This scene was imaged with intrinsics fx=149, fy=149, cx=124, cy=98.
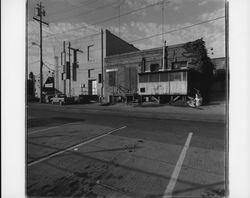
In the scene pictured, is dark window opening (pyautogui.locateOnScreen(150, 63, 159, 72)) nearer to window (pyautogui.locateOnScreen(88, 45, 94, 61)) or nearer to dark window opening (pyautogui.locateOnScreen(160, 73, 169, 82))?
dark window opening (pyautogui.locateOnScreen(160, 73, 169, 82))

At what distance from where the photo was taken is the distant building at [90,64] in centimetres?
1758

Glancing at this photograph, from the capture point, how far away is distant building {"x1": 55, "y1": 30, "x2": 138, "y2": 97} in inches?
692

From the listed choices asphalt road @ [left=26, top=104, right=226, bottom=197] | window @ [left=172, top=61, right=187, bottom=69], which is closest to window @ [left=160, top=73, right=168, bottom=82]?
window @ [left=172, top=61, right=187, bottom=69]

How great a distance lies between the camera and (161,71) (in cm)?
1194

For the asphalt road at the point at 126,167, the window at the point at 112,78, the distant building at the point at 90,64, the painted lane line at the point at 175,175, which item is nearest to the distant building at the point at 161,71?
the window at the point at 112,78

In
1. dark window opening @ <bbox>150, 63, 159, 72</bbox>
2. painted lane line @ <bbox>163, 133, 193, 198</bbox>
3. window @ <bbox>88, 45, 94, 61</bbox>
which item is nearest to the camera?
painted lane line @ <bbox>163, 133, 193, 198</bbox>

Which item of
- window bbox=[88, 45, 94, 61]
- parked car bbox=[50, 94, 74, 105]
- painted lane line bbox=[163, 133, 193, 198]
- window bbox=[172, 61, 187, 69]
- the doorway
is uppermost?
window bbox=[88, 45, 94, 61]

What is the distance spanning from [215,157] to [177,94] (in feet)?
30.8

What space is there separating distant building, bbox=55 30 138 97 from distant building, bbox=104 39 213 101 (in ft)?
5.82

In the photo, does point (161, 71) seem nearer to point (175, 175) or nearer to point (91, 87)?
point (91, 87)

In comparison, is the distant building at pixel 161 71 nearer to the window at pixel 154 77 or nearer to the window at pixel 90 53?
the window at pixel 154 77
